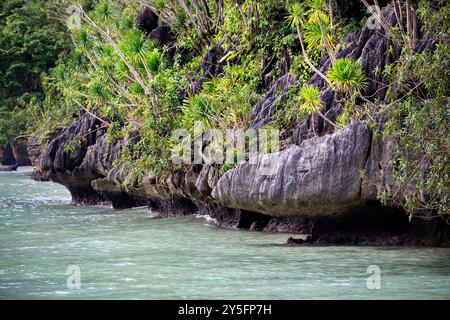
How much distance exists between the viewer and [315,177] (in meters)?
15.4

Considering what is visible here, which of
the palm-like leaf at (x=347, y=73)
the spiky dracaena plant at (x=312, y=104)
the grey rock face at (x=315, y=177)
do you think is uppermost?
the palm-like leaf at (x=347, y=73)

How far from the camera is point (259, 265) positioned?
14.1m

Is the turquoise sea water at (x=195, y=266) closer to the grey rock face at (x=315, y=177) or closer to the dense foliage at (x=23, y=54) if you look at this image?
the grey rock face at (x=315, y=177)

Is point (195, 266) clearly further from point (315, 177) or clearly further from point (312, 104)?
point (312, 104)

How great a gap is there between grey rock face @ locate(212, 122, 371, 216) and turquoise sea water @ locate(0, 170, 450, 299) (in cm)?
80

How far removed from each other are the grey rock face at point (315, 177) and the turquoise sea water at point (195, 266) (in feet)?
2.63

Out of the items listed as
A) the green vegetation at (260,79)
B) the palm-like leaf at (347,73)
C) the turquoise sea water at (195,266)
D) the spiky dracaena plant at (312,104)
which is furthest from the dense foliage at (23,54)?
the palm-like leaf at (347,73)

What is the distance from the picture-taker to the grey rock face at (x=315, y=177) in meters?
15.1

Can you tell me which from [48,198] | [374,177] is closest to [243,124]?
[374,177]

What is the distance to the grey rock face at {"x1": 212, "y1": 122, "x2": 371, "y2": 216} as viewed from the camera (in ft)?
49.5

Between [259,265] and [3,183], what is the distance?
98.9ft

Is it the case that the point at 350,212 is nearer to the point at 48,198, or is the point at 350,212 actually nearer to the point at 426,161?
the point at 426,161
